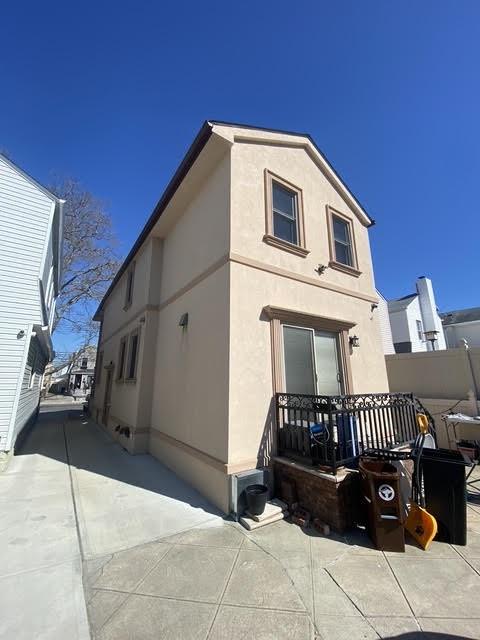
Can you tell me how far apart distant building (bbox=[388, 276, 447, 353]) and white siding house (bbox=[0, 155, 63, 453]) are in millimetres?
17323

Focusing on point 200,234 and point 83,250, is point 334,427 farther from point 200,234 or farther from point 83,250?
point 83,250

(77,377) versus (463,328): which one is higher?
(463,328)

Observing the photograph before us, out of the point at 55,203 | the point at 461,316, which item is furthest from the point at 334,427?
the point at 461,316

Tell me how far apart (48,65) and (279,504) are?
38.4 ft

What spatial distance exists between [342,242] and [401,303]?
1225 cm

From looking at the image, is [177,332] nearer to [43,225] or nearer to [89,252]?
[43,225]

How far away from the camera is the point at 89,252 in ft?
62.5

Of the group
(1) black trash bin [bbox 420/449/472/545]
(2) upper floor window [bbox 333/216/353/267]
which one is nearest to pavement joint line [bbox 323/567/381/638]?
(1) black trash bin [bbox 420/449/472/545]

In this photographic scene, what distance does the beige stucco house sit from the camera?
4.78 m

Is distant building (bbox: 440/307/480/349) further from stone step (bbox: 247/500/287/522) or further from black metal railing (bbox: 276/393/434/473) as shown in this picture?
stone step (bbox: 247/500/287/522)

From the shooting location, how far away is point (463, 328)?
21.7m

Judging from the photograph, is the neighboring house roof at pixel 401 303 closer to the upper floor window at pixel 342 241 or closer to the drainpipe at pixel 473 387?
the drainpipe at pixel 473 387

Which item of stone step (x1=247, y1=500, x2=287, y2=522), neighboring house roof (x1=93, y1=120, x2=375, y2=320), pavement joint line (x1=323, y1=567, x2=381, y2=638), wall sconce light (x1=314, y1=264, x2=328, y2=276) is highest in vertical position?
neighboring house roof (x1=93, y1=120, x2=375, y2=320)

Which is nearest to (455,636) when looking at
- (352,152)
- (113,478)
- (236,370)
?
(236,370)
